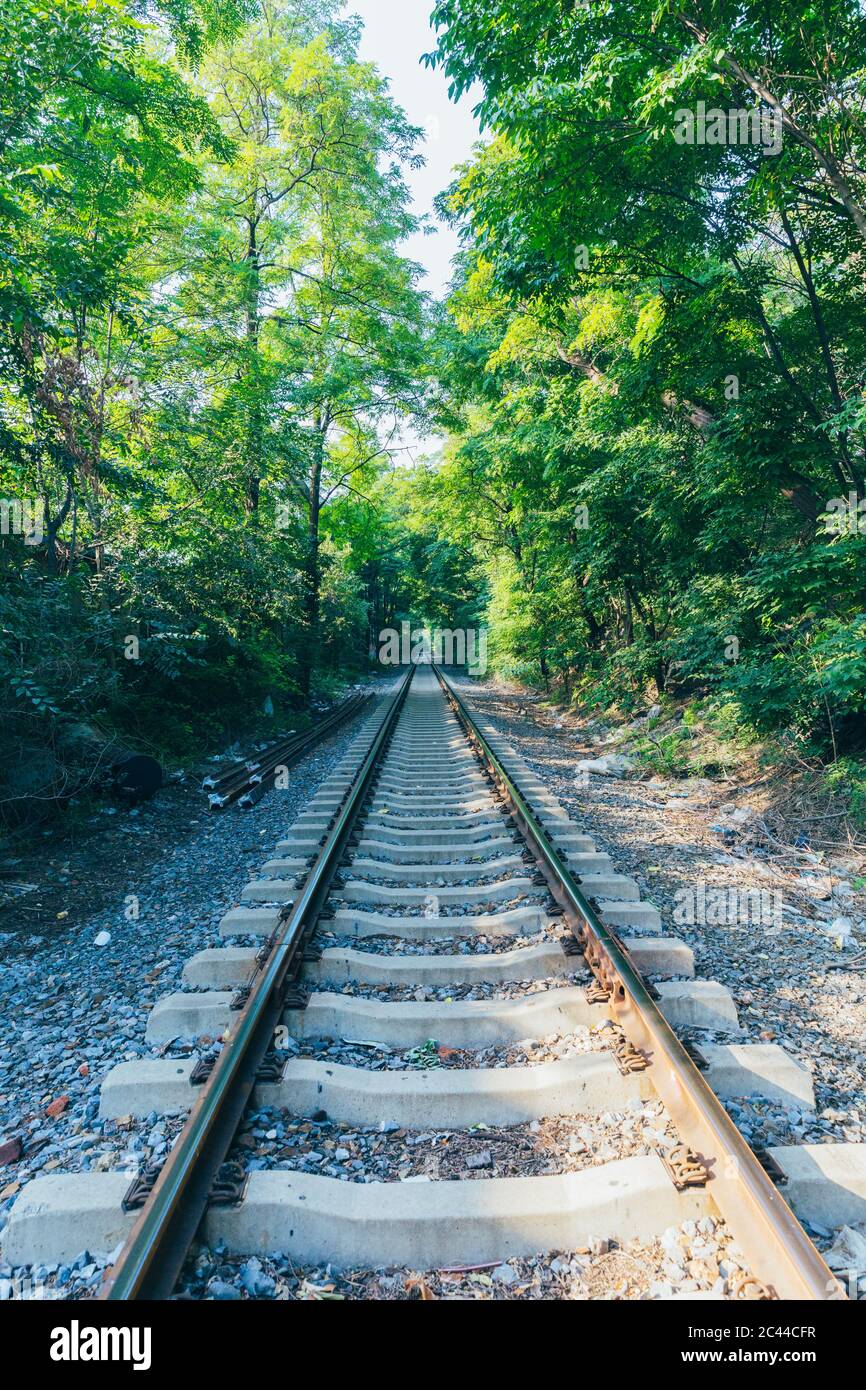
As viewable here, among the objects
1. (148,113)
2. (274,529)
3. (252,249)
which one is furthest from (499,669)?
(148,113)

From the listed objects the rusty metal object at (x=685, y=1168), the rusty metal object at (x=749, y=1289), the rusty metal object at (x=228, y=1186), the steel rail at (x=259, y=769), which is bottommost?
the rusty metal object at (x=749, y=1289)

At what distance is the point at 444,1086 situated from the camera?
240 cm

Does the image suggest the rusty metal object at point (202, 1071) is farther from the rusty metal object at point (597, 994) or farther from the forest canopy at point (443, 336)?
the forest canopy at point (443, 336)

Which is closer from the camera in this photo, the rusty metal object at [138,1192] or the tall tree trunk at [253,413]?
the rusty metal object at [138,1192]

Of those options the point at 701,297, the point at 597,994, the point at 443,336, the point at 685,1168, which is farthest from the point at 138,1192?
the point at 443,336

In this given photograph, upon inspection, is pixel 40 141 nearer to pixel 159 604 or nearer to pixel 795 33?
pixel 159 604

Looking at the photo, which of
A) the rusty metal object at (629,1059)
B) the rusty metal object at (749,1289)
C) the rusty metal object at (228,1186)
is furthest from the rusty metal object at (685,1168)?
the rusty metal object at (228,1186)

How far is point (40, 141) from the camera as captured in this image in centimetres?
→ 562

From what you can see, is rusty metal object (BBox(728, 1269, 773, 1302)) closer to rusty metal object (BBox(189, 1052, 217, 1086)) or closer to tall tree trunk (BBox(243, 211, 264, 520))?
rusty metal object (BBox(189, 1052, 217, 1086))

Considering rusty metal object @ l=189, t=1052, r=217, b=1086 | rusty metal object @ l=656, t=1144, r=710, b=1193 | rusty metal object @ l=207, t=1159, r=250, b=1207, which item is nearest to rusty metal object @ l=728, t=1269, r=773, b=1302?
rusty metal object @ l=656, t=1144, r=710, b=1193

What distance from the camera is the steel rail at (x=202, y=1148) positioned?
1.62 metres

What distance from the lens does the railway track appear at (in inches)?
72.7

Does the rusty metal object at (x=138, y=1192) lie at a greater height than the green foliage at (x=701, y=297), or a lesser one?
lesser

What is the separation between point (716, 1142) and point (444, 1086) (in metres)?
0.94
